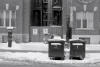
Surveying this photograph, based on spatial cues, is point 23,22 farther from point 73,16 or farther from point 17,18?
point 73,16

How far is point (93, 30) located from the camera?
2912 cm

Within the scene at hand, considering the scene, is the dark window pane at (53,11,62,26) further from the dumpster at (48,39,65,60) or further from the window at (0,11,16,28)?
the dumpster at (48,39,65,60)

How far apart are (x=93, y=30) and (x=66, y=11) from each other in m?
3.32

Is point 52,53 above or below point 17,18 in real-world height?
below

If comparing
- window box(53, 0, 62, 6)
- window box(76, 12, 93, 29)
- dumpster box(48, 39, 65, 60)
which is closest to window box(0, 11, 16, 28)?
window box(53, 0, 62, 6)

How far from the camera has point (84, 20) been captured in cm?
2947

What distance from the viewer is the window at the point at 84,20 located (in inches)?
1155

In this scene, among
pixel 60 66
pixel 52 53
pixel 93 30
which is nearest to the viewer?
pixel 60 66

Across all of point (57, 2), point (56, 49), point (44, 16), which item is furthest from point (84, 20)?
point (56, 49)

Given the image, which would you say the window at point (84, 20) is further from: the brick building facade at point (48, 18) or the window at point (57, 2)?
the window at point (57, 2)

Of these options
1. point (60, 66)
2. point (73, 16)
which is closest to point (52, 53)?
point (60, 66)

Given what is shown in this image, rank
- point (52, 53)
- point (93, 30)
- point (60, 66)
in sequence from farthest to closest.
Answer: point (93, 30)
point (52, 53)
point (60, 66)

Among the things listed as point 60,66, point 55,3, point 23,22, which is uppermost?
point 55,3

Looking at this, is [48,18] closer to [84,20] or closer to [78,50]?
[84,20]
